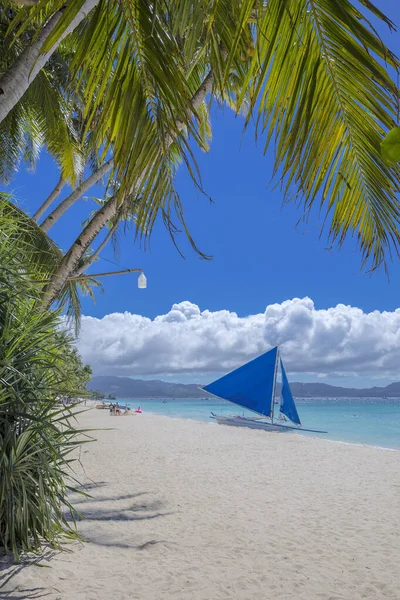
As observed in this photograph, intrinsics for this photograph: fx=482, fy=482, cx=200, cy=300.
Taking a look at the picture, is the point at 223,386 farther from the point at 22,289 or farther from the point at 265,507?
the point at 22,289

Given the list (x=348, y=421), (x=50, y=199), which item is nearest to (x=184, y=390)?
(x=348, y=421)

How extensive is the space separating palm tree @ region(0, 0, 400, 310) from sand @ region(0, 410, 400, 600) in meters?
2.74

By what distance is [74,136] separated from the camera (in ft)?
24.8

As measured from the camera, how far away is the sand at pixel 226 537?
3488mm

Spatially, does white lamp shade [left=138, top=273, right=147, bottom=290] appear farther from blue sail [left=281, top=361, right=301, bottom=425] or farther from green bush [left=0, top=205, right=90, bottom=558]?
blue sail [left=281, top=361, right=301, bottom=425]

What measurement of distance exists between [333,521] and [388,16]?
6.03 meters

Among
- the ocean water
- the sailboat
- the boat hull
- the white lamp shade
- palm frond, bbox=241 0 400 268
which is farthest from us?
the ocean water

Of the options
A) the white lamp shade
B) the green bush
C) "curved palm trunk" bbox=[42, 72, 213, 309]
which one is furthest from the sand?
the white lamp shade

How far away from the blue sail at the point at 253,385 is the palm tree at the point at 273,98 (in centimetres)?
1926

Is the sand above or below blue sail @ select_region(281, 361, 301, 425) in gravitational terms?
below

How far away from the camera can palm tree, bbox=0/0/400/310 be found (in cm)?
153

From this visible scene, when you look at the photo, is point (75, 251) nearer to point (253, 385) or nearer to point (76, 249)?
point (76, 249)

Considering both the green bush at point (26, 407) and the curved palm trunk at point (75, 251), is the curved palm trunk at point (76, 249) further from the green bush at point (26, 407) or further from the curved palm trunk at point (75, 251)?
the green bush at point (26, 407)

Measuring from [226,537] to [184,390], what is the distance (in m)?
176
